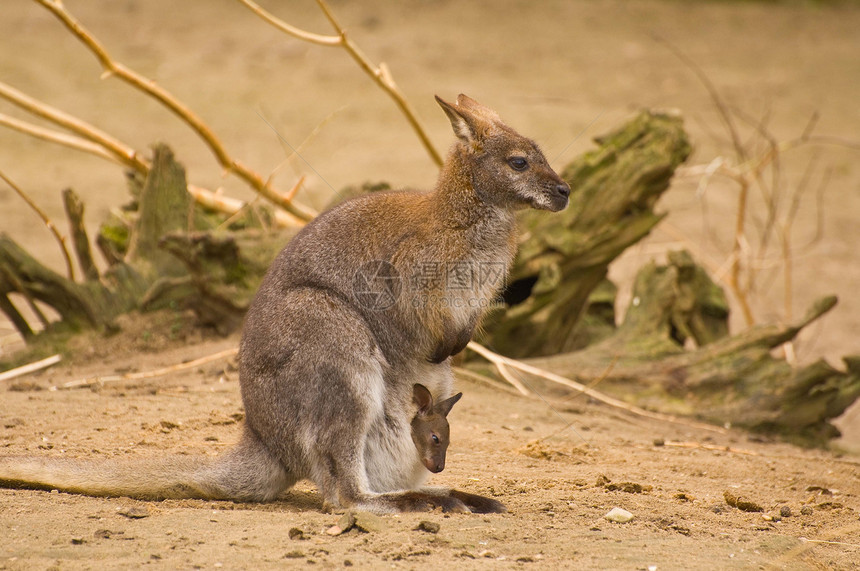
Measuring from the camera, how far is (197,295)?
670 centimetres

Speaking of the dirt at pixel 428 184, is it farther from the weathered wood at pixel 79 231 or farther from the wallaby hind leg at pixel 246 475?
the weathered wood at pixel 79 231

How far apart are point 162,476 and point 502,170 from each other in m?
2.10

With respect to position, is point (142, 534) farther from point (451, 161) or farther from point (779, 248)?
point (779, 248)

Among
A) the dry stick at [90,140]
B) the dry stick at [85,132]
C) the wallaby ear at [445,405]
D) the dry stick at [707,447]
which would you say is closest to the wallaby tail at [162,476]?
the wallaby ear at [445,405]

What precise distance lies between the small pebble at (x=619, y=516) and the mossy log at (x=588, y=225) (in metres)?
2.81

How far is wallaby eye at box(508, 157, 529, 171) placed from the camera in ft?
14.7

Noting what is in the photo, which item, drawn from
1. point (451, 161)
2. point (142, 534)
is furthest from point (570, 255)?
point (142, 534)

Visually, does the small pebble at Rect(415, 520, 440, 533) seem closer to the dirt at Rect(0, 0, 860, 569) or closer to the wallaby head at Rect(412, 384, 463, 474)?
the dirt at Rect(0, 0, 860, 569)

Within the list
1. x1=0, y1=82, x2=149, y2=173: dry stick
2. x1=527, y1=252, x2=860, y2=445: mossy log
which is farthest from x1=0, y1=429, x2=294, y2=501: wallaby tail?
x1=0, y1=82, x2=149, y2=173: dry stick

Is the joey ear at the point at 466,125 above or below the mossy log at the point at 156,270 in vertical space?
above

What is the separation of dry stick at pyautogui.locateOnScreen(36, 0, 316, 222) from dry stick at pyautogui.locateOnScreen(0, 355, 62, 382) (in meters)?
1.87

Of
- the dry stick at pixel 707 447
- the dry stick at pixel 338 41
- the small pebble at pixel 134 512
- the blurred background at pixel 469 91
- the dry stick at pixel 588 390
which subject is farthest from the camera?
the blurred background at pixel 469 91

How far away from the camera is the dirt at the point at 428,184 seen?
11.6ft

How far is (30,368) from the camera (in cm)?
629
